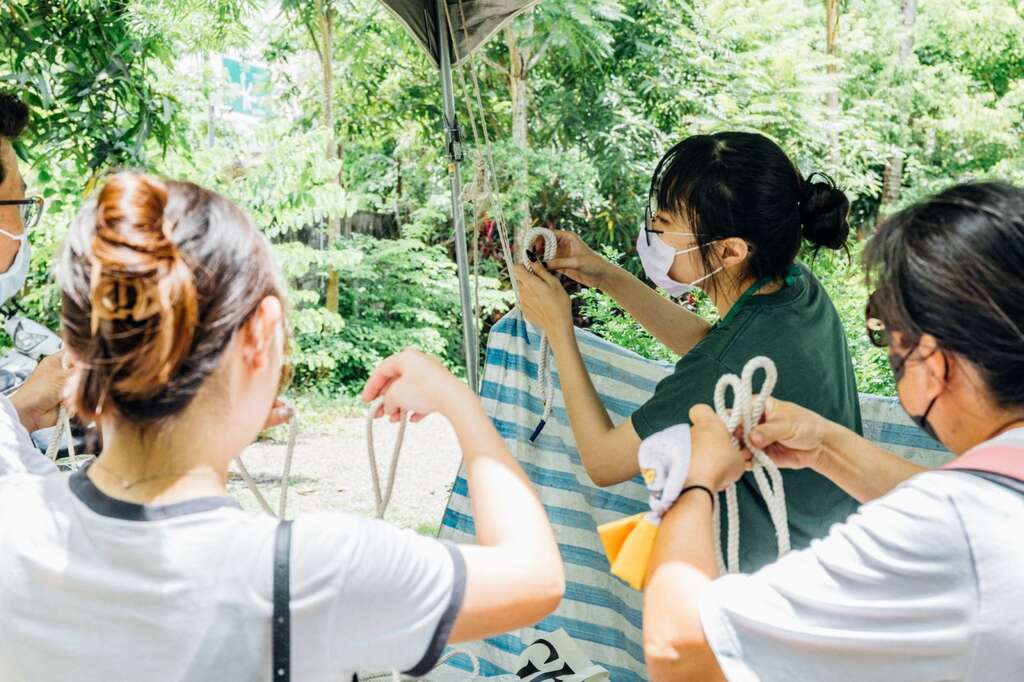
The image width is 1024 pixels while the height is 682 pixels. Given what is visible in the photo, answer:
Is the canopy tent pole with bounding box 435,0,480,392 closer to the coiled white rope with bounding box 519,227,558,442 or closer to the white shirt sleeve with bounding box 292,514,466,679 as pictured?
the coiled white rope with bounding box 519,227,558,442

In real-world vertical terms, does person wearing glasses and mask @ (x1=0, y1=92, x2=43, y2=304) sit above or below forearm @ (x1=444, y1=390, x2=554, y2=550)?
above

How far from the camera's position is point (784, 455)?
1379 mm

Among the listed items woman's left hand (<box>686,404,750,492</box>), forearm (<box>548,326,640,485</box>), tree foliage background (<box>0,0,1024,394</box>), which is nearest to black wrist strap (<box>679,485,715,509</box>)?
woman's left hand (<box>686,404,750,492</box>)

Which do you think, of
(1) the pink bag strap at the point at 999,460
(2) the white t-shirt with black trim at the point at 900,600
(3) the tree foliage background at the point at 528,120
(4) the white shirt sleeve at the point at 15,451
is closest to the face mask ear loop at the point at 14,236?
(4) the white shirt sleeve at the point at 15,451

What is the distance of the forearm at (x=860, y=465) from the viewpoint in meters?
1.37

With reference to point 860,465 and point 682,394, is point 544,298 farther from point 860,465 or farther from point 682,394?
point 860,465

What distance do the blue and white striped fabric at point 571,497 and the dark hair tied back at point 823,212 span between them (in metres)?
0.61

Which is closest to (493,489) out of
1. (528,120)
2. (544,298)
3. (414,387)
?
(414,387)

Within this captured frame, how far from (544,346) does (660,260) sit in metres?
0.43

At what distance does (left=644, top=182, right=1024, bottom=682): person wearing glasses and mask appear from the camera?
96 cm

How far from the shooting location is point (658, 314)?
7.75ft

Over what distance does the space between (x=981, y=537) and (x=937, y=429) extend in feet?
0.68

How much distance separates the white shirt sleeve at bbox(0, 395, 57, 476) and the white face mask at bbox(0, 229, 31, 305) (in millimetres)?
791

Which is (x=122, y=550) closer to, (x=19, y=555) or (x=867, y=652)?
(x=19, y=555)
